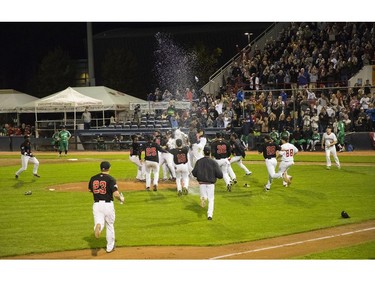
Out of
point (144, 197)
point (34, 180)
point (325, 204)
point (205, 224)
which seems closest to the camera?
point (205, 224)

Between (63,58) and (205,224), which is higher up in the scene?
(63,58)

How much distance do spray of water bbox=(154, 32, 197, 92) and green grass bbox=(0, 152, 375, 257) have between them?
15893mm

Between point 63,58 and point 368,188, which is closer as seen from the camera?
point 368,188

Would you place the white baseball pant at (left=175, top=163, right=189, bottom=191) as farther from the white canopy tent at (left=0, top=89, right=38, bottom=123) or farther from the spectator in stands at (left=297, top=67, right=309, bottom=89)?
the white canopy tent at (left=0, top=89, right=38, bottom=123)

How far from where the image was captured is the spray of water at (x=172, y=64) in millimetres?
38844

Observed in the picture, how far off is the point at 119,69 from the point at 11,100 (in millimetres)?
6078

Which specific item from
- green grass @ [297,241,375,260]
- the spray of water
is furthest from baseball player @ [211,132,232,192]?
the spray of water

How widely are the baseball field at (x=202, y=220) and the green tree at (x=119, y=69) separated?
A: 1326 centimetres

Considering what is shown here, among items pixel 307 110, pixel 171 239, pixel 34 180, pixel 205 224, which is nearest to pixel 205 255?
pixel 171 239

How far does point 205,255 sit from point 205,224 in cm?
244

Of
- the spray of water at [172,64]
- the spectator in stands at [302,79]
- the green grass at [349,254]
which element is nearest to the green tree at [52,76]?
the spray of water at [172,64]

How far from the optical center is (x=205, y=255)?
1303cm

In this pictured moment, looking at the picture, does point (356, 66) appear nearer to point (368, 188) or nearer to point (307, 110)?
point (307, 110)

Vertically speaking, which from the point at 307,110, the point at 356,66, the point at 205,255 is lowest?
the point at 205,255
